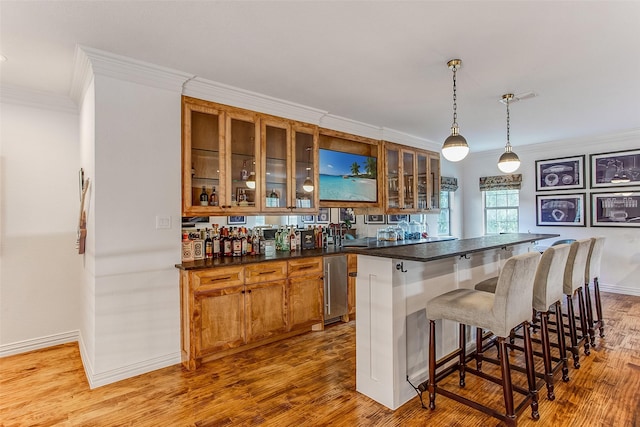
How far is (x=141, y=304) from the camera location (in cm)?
279

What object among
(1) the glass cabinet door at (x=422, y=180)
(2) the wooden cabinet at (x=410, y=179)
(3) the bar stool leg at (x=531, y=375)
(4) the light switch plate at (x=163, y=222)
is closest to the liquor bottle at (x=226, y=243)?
(4) the light switch plate at (x=163, y=222)

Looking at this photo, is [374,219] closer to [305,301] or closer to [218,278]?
[305,301]

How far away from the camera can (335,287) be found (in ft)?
12.6

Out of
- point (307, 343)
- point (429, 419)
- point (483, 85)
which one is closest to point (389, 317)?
point (429, 419)

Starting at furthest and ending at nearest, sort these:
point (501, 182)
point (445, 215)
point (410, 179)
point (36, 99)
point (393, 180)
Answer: point (445, 215), point (501, 182), point (410, 179), point (393, 180), point (36, 99)

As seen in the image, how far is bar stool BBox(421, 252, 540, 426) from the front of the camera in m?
1.92

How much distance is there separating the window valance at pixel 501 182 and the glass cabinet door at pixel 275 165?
4.76m

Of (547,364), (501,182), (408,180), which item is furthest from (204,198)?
(501,182)

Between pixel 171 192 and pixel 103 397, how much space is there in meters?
1.64

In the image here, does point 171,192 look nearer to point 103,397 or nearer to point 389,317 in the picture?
point 103,397

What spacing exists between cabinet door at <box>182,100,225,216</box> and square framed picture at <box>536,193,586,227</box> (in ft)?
18.8

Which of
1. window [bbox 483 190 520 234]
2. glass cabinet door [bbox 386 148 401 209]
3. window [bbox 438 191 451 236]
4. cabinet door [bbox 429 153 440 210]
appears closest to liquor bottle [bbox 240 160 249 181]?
glass cabinet door [bbox 386 148 401 209]

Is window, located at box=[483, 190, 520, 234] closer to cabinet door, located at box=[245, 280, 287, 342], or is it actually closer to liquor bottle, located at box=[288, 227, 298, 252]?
liquor bottle, located at box=[288, 227, 298, 252]

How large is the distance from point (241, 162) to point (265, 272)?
1159 millimetres
